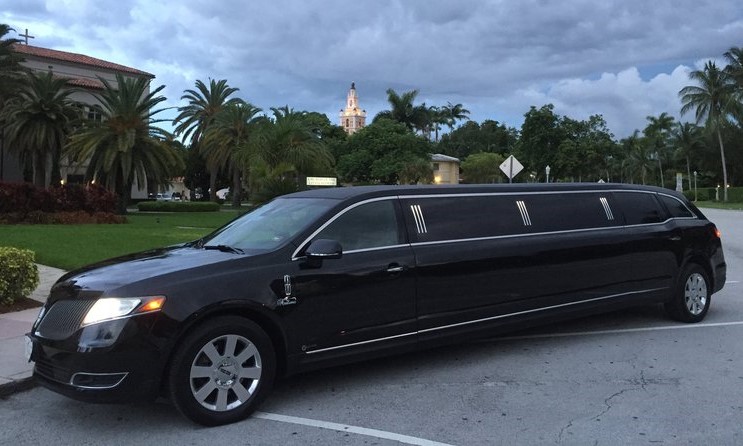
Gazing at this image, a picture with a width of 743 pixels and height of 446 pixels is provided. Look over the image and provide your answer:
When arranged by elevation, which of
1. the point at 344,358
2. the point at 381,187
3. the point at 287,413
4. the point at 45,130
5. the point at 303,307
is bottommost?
the point at 287,413

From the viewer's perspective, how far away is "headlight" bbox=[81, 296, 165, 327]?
423 cm

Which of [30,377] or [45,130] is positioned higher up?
[45,130]

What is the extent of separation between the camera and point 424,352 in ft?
21.1

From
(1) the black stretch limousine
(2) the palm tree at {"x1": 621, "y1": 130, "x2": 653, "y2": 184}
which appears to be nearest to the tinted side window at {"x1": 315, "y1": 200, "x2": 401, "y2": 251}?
(1) the black stretch limousine

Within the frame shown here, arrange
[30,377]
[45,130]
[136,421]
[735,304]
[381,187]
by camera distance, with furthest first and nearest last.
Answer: [45,130] < [735,304] < [381,187] < [30,377] < [136,421]

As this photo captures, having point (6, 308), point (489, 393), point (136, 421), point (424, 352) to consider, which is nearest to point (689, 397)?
point (489, 393)

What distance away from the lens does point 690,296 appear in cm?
761

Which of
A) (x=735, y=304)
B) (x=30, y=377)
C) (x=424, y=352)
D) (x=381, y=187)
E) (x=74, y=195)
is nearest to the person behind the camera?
(x=30, y=377)

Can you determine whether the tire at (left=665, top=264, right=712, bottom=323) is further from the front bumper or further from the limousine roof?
the front bumper

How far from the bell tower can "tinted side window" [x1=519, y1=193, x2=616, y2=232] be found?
594 feet

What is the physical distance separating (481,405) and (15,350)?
461 centimetres

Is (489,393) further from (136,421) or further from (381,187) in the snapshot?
(136,421)

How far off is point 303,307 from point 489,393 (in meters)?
1.71

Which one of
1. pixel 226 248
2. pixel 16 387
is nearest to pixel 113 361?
pixel 226 248
